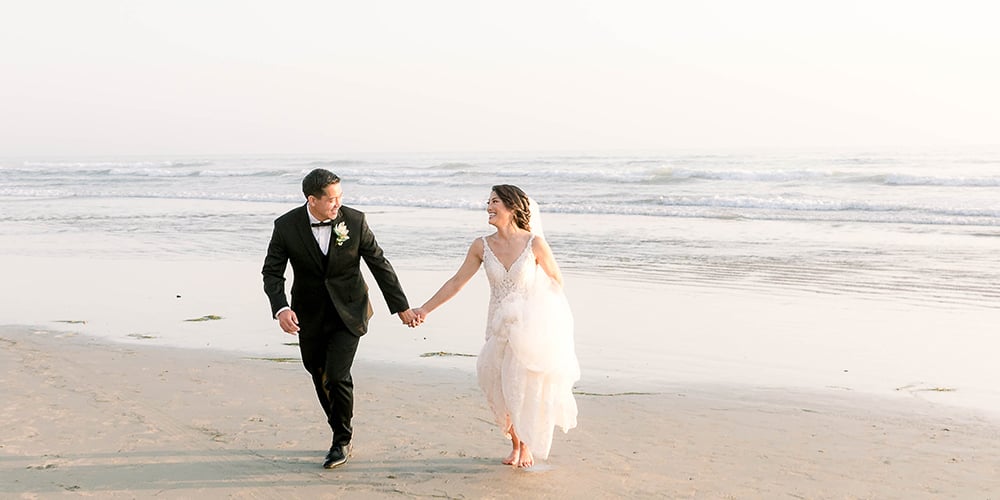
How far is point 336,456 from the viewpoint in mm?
5336

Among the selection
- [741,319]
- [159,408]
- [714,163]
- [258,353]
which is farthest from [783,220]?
[714,163]

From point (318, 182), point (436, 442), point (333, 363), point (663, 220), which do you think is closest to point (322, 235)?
point (318, 182)

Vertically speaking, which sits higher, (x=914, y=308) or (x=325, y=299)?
(x=325, y=299)

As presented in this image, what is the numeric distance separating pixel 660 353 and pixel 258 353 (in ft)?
11.7

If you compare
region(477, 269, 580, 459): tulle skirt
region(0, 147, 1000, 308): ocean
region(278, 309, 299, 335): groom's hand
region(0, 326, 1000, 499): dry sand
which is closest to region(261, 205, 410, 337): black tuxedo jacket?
region(278, 309, 299, 335): groom's hand

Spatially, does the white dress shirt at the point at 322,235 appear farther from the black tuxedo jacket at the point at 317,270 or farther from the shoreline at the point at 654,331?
the shoreline at the point at 654,331

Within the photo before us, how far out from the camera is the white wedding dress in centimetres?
517

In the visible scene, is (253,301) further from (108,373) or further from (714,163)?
(714,163)

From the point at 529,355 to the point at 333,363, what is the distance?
1.09m

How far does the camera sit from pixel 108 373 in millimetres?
7516

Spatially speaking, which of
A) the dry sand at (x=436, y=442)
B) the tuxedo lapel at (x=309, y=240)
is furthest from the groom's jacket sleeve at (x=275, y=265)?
the dry sand at (x=436, y=442)

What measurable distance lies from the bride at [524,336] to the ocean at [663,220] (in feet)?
22.9

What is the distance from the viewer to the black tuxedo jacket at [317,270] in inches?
205

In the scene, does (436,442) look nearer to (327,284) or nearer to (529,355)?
(529,355)
